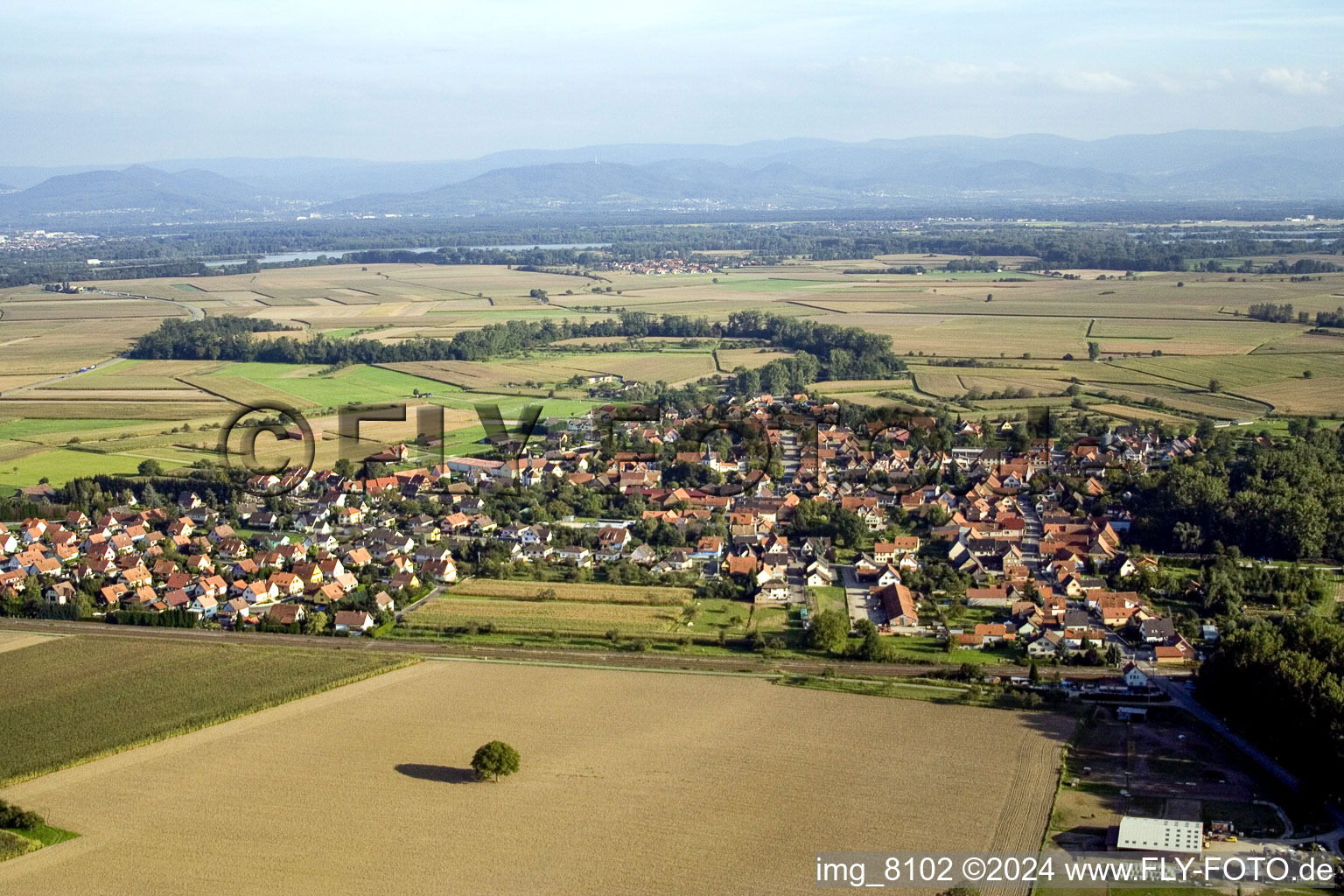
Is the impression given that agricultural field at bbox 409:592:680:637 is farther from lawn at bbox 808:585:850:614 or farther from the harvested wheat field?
the harvested wheat field

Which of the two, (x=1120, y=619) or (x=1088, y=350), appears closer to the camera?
(x=1120, y=619)

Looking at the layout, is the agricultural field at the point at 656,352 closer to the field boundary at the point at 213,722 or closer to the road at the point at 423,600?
the road at the point at 423,600

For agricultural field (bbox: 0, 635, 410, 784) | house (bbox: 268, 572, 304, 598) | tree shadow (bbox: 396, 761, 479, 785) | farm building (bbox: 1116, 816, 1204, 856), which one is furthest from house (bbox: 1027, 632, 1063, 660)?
house (bbox: 268, 572, 304, 598)

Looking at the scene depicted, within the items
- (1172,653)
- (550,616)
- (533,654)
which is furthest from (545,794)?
(1172,653)

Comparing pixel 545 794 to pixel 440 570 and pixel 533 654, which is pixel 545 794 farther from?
pixel 440 570

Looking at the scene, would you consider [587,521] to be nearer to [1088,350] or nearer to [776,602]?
[776,602]

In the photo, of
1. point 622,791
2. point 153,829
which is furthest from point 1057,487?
point 153,829
